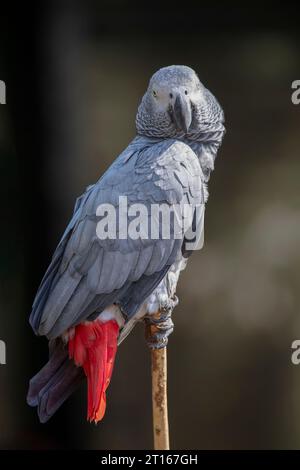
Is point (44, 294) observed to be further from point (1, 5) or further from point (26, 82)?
point (1, 5)

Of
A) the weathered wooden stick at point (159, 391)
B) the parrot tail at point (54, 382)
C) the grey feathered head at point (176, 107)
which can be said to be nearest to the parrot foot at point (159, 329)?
the weathered wooden stick at point (159, 391)

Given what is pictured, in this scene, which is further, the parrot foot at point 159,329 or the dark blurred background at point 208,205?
the dark blurred background at point 208,205

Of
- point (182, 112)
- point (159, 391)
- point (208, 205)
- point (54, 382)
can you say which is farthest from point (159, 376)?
point (208, 205)

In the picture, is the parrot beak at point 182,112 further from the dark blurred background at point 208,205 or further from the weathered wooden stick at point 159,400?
the dark blurred background at point 208,205

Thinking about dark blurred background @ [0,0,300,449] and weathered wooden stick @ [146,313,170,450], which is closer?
weathered wooden stick @ [146,313,170,450]

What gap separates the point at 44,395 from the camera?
1.05m

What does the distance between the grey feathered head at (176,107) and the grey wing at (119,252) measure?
33 millimetres

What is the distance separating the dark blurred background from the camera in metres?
1.54

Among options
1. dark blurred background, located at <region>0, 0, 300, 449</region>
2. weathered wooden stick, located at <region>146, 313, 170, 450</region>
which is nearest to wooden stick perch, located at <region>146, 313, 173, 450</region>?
weathered wooden stick, located at <region>146, 313, 170, 450</region>

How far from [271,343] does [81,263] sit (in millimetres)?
810

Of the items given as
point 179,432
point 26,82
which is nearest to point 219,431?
point 179,432

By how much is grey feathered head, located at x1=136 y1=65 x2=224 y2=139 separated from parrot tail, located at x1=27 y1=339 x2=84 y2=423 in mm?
412

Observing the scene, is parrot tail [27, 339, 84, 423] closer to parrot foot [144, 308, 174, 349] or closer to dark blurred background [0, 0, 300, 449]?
parrot foot [144, 308, 174, 349]

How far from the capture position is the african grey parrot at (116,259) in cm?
103
